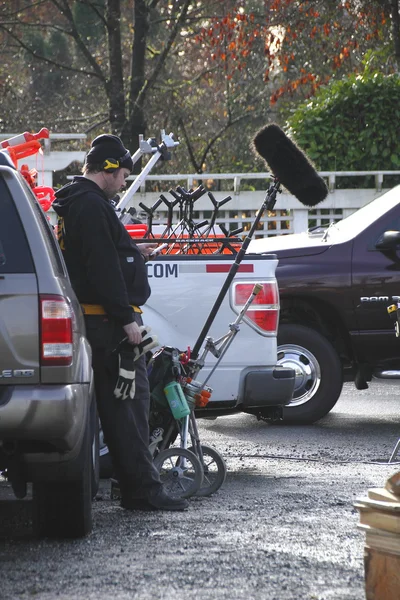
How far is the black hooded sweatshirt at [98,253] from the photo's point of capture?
20.6 feet

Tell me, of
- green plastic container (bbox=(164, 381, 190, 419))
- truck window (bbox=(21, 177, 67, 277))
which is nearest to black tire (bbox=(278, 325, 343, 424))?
green plastic container (bbox=(164, 381, 190, 419))

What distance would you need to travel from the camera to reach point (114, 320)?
641 centimetres

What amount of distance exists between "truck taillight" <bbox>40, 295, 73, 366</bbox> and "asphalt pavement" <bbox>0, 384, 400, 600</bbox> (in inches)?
32.8

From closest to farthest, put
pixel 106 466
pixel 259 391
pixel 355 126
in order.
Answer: pixel 106 466, pixel 259 391, pixel 355 126

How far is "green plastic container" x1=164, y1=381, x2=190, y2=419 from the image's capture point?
697 cm

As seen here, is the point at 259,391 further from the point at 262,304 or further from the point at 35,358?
the point at 35,358

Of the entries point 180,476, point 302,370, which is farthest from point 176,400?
point 302,370

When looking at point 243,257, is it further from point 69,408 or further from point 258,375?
point 69,408

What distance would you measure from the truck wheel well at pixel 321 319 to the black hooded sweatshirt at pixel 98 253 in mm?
4347

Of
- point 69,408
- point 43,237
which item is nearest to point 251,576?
point 69,408

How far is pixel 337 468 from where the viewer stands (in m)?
8.32

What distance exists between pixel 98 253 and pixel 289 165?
2223 millimetres

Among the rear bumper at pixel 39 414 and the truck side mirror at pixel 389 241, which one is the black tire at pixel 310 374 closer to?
the truck side mirror at pixel 389 241

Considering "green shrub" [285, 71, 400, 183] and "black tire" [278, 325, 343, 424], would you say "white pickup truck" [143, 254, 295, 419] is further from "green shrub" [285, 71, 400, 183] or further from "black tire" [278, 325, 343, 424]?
"green shrub" [285, 71, 400, 183]
